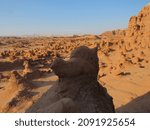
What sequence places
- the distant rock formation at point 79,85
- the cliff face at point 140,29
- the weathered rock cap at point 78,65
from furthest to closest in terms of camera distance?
the cliff face at point 140,29
the weathered rock cap at point 78,65
the distant rock formation at point 79,85

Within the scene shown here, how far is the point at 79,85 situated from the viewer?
4.75 m

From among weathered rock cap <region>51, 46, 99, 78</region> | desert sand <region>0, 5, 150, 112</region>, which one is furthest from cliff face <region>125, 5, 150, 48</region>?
weathered rock cap <region>51, 46, 99, 78</region>

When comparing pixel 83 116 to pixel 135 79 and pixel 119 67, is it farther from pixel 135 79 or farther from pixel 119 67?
pixel 119 67

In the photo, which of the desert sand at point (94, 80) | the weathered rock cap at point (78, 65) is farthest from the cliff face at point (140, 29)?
the weathered rock cap at point (78, 65)

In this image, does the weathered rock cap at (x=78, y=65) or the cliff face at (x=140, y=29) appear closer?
the weathered rock cap at (x=78, y=65)

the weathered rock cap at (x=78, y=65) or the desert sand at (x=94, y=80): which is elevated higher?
the weathered rock cap at (x=78, y=65)

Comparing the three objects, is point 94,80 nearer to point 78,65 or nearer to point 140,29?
point 78,65

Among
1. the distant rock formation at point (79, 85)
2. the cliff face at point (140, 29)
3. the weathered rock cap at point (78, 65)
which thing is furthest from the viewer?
the cliff face at point (140, 29)

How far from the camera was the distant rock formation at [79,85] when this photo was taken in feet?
15.0

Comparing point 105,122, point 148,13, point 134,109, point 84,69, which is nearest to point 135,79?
point 134,109

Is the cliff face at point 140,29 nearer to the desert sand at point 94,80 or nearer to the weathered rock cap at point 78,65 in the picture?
the desert sand at point 94,80

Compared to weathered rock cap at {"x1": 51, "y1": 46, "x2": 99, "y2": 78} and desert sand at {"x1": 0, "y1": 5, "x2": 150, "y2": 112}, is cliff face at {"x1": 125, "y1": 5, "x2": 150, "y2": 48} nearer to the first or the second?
desert sand at {"x1": 0, "y1": 5, "x2": 150, "y2": 112}

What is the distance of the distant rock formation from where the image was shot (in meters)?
4.56

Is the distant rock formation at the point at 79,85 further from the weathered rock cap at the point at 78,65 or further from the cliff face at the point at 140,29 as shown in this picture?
the cliff face at the point at 140,29
